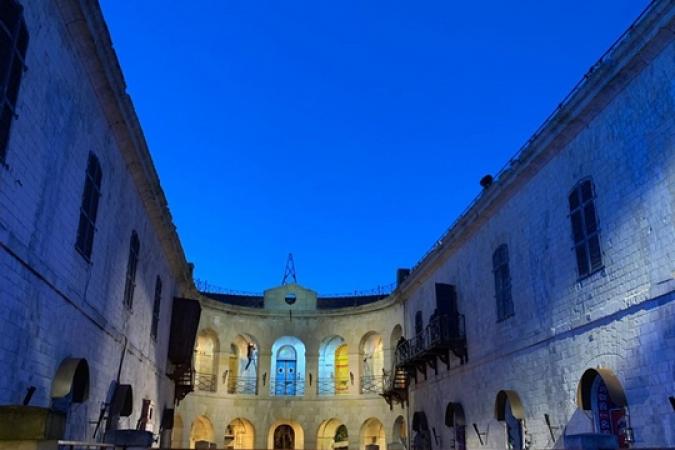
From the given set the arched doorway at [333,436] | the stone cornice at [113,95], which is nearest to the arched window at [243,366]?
the arched doorway at [333,436]

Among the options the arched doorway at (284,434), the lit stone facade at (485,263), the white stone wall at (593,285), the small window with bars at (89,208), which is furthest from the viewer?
the arched doorway at (284,434)

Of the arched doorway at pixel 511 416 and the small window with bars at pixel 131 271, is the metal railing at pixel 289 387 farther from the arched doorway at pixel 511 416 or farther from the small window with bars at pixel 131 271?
the small window with bars at pixel 131 271

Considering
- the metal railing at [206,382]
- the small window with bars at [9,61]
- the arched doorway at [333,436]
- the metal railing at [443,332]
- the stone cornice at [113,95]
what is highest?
the stone cornice at [113,95]

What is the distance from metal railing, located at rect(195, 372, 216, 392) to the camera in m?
27.7

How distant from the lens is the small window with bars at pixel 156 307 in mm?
17766

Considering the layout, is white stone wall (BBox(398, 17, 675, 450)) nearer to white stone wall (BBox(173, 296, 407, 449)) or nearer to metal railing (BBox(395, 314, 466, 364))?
metal railing (BBox(395, 314, 466, 364))

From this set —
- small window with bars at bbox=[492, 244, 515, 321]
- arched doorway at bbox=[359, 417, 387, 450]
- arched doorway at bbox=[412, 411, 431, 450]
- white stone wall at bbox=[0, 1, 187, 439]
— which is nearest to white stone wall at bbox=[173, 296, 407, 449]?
arched doorway at bbox=[359, 417, 387, 450]

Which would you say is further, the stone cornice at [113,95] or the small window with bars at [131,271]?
the small window with bars at [131,271]

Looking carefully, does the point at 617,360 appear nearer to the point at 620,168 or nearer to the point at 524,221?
the point at 620,168

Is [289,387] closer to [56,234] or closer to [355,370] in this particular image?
[355,370]

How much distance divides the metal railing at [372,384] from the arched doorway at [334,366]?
0.98 m

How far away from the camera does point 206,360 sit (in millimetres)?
29406

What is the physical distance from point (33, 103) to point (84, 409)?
5663 millimetres

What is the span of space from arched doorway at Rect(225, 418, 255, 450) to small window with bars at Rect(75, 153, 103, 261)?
66.8 feet
